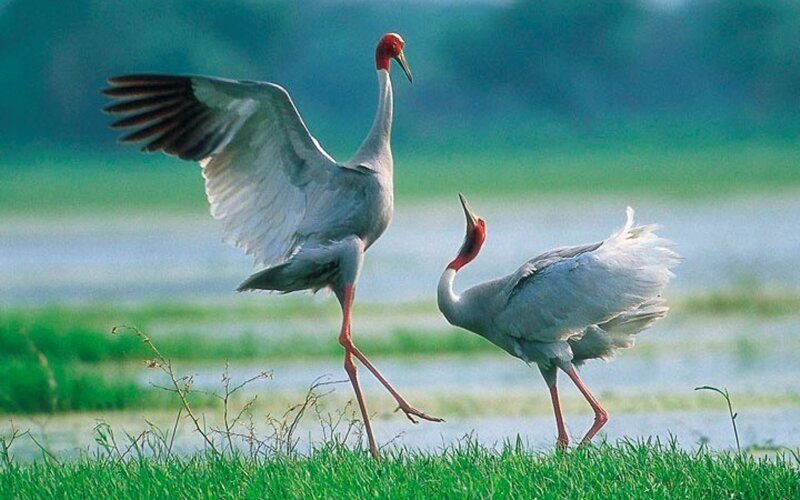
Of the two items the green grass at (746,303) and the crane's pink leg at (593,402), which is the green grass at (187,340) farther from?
the crane's pink leg at (593,402)

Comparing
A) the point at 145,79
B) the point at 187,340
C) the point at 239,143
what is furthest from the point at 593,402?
the point at 187,340

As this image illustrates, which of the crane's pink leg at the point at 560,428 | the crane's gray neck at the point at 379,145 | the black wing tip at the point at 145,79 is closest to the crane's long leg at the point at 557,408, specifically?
the crane's pink leg at the point at 560,428

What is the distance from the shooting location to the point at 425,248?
78.6 feet

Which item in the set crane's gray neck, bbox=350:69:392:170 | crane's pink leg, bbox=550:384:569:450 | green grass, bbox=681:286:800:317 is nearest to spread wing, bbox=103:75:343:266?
crane's gray neck, bbox=350:69:392:170

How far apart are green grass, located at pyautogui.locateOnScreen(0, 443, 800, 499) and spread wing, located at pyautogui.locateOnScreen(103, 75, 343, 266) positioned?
1339mm

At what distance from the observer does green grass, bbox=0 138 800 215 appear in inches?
1677

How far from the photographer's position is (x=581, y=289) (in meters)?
7.29

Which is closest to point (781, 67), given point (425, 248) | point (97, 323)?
point (425, 248)

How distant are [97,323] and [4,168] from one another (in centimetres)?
3456

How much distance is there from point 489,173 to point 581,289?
38962mm

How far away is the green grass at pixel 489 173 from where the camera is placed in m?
42.6

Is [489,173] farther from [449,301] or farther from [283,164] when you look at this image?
[283,164]

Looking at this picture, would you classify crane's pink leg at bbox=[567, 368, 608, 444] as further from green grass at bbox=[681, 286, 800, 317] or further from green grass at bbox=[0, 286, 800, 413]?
green grass at bbox=[681, 286, 800, 317]

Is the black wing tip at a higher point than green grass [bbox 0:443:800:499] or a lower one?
higher
